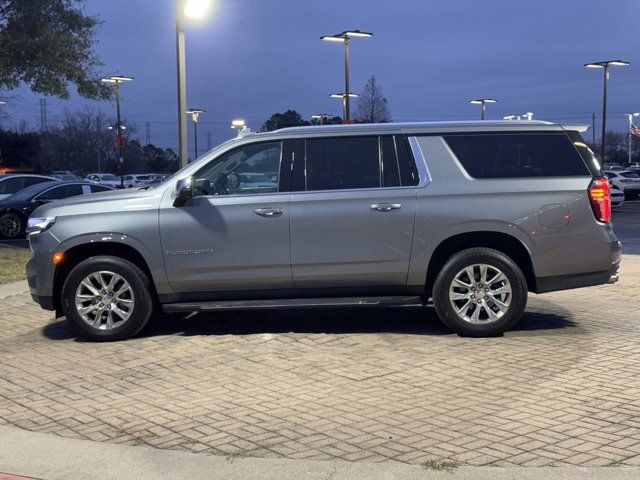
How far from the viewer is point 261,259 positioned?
23.5ft

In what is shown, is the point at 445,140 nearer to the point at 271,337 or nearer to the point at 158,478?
the point at 271,337

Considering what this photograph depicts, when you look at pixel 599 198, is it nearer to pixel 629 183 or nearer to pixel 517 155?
pixel 517 155

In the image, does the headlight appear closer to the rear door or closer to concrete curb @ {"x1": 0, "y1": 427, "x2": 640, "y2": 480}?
the rear door

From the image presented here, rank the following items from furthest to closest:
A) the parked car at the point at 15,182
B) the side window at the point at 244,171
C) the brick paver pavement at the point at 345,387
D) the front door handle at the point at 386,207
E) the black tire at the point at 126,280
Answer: the parked car at the point at 15,182
the side window at the point at 244,171
the black tire at the point at 126,280
the front door handle at the point at 386,207
the brick paver pavement at the point at 345,387

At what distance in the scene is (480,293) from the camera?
7.20 metres

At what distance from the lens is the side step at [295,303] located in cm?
716

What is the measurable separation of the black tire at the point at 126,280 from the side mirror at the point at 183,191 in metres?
0.74

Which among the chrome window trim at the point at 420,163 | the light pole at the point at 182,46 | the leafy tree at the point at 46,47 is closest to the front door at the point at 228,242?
the chrome window trim at the point at 420,163

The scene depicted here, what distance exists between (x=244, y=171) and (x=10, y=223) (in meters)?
13.9

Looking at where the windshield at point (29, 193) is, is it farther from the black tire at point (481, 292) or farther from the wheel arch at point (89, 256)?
the black tire at point (481, 292)

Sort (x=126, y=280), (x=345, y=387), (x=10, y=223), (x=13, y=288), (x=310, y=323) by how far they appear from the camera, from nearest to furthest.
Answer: (x=345, y=387)
(x=126, y=280)
(x=310, y=323)
(x=13, y=288)
(x=10, y=223)

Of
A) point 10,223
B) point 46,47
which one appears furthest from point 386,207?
point 10,223

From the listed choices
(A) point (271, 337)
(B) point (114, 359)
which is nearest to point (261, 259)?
(A) point (271, 337)

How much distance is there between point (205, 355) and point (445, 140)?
9.85ft
